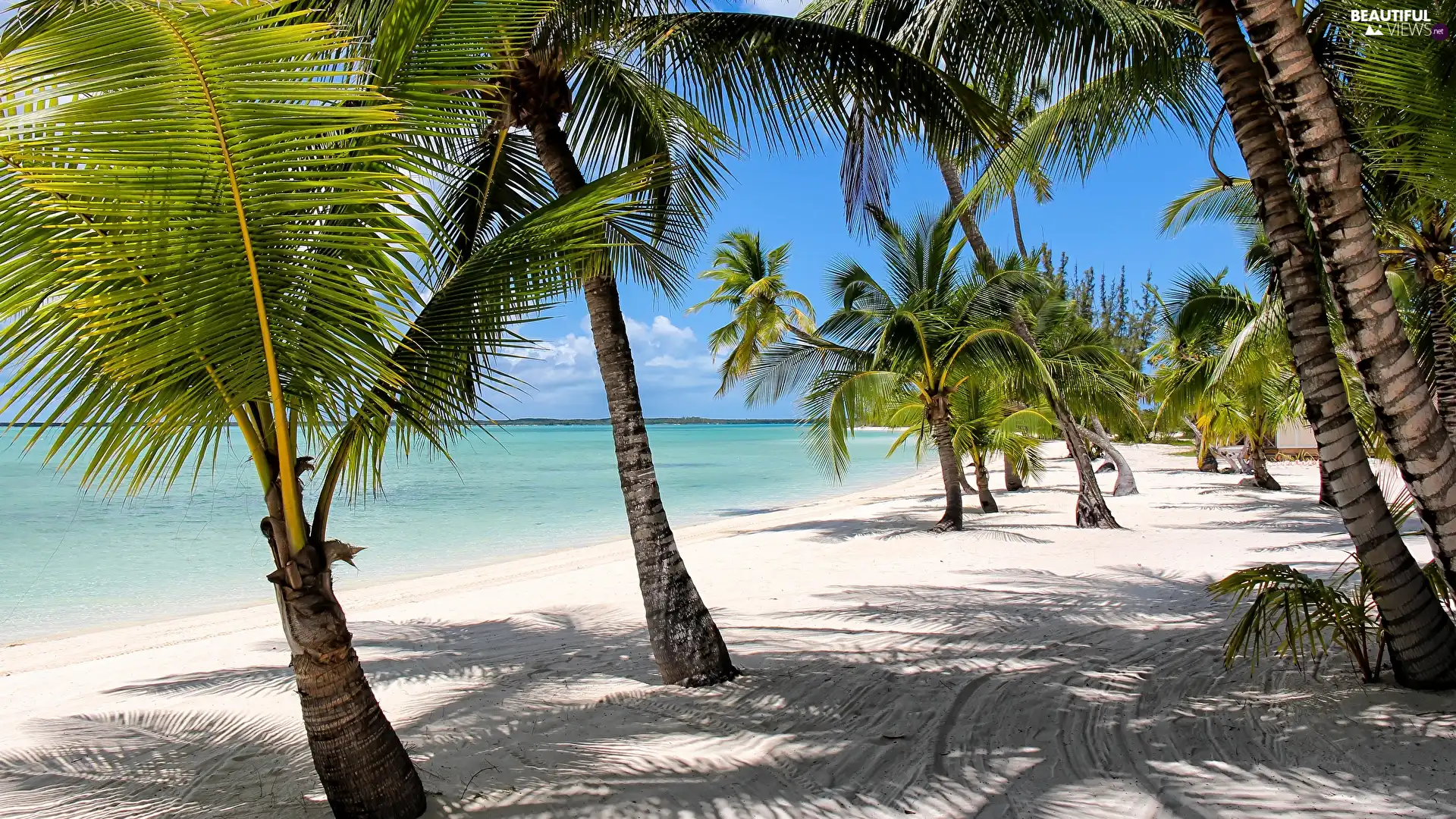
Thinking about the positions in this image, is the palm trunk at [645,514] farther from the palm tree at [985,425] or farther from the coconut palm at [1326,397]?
the palm tree at [985,425]

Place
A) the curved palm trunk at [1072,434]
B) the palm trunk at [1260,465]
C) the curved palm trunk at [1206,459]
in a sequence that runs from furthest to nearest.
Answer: the curved palm trunk at [1206,459] → the palm trunk at [1260,465] → the curved palm trunk at [1072,434]

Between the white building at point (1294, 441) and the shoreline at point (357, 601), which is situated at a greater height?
the white building at point (1294, 441)

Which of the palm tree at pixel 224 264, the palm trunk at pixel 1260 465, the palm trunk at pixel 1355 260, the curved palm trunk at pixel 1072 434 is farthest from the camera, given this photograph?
the palm trunk at pixel 1260 465

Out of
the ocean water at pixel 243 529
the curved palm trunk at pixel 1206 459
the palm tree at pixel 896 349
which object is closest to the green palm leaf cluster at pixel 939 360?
the palm tree at pixel 896 349

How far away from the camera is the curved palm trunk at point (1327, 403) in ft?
10.6

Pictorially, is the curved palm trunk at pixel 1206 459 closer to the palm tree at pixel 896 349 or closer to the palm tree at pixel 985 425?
the palm tree at pixel 985 425

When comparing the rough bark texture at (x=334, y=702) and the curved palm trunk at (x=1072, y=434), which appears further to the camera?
the curved palm trunk at (x=1072, y=434)

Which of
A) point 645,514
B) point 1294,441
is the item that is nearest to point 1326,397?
point 645,514

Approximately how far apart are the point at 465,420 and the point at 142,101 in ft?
4.91

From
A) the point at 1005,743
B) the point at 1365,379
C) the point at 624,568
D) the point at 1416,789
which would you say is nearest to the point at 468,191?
the point at 1005,743

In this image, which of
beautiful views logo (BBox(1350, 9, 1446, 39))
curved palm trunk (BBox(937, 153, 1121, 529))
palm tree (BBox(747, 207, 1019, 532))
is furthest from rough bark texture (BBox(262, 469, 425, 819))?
curved palm trunk (BBox(937, 153, 1121, 529))

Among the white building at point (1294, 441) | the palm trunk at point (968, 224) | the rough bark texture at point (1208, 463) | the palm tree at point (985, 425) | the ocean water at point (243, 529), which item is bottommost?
the ocean water at point (243, 529)

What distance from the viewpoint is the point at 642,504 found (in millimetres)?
4285

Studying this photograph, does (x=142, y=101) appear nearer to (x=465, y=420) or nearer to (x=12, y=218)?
(x=12, y=218)
